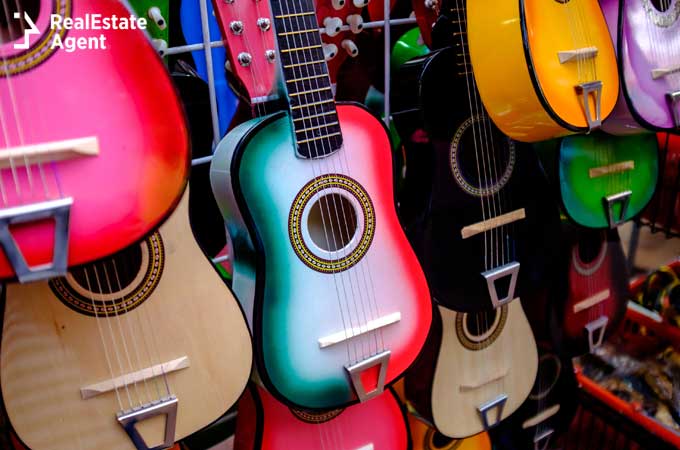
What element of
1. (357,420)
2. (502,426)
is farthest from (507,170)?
(502,426)

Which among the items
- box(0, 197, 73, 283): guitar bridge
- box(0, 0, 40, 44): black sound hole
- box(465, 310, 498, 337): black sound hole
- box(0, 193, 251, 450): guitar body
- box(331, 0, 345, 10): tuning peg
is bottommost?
box(465, 310, 498, 337): black sound hole

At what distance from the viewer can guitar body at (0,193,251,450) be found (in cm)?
59

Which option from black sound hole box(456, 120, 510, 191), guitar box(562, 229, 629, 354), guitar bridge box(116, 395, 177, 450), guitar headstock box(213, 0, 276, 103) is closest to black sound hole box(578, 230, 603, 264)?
guitar box(562, 229, 629, 354)

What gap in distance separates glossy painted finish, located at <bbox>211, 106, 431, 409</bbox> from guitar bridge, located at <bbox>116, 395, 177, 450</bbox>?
13 centimetres

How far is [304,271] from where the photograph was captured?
728 mm

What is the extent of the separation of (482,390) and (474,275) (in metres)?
0.30

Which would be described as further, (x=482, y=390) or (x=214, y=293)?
(x=482, y=390)

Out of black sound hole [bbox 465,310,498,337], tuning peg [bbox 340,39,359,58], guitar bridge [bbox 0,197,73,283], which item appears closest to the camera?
guitar bridge [bbox 0,197,73,283]

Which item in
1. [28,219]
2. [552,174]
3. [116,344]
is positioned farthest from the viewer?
[552,174]

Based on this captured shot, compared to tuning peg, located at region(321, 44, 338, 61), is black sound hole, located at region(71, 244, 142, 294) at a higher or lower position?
lower

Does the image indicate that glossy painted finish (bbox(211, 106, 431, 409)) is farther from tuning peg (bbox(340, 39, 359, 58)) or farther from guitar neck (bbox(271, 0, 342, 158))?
tuning peg (bbox(340, 39, 359, 58))

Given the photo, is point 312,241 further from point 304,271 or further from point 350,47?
point 350,47

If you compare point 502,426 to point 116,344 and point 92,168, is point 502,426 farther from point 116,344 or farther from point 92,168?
point 92,168

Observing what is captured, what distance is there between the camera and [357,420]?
3.01ft
